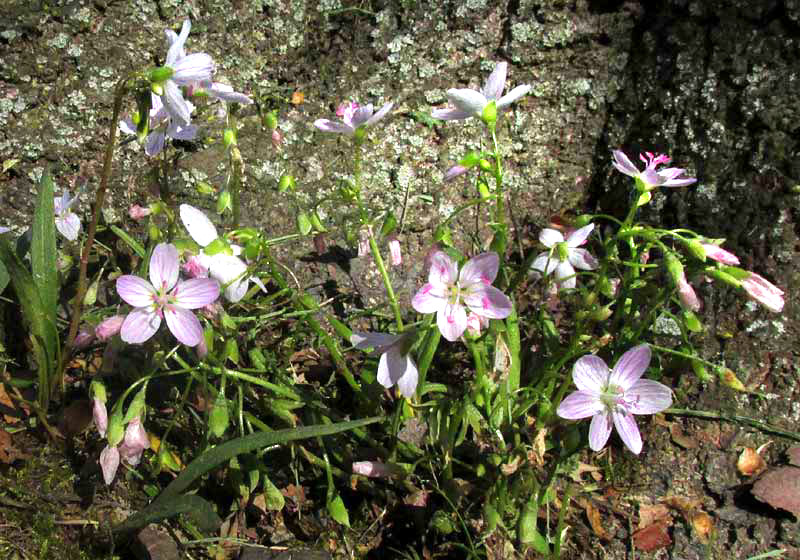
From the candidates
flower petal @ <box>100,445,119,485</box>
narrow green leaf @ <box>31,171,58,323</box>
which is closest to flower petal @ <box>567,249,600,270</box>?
flower petal @ <box>100,445,119,485</box>

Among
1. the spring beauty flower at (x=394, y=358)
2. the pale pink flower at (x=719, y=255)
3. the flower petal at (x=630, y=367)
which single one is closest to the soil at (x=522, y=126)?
the flower petal at (x=630, y=367)

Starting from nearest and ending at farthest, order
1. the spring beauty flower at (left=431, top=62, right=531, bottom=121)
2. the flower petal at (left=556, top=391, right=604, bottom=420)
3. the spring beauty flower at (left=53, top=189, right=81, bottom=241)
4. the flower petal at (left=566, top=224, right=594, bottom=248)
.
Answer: the flower petal at (left=556, top=391, right=604, bottom=420)
the spring beauty flower at (left=431, top=62, right=531, bottom=121)
the flower petal at (left=566, top=224, right=594, bottom=248)
the spring beauty flower at (left=53, top=189, right=81, bottom=241)

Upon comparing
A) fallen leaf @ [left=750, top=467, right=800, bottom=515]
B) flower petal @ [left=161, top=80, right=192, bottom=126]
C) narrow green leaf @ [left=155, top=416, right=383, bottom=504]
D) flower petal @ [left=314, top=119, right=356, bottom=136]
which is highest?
flower petal @ [left=161, top=80, right=192, bottom=126]

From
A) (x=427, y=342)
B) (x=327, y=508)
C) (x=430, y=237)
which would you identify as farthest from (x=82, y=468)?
(x=430, y=237)

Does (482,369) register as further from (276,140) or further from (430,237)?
(276,140)

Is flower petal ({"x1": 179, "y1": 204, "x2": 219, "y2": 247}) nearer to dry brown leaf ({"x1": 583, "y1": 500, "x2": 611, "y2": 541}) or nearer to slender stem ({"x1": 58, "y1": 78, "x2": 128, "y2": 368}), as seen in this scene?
slender stem ({"x1": 58, "y1": 78, "x2": 128, "y2": 368})

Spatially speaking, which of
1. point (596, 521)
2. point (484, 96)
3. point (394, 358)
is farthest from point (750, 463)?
point (484, 96)

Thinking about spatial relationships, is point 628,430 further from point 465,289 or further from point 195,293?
point 195,293
